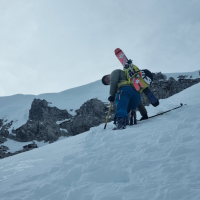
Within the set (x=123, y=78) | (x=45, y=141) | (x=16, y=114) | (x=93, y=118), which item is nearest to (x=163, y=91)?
(x=93, y=118)

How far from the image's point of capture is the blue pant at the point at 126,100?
4359 mm

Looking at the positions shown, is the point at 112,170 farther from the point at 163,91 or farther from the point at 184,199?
the point at 163,91

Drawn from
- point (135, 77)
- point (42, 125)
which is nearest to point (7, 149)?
point (42, 125)

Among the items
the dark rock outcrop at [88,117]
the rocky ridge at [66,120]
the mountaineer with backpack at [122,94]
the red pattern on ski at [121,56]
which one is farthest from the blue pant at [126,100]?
the rocky ridge at [66,120]

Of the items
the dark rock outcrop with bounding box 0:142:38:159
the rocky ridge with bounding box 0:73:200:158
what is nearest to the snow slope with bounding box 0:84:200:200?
the rocky ridge with bounding box 0:73:200:158

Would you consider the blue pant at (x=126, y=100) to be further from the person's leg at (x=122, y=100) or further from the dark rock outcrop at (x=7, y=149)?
the dark rock outcrop at (x=7, y=149)

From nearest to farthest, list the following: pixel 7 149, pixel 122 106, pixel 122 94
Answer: pixel 122 106
pixel 122 94
pixel 7 149

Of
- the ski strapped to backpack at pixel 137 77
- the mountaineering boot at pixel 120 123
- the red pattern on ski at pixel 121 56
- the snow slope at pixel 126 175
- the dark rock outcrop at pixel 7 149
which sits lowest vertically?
the dark rock outcrop at pixel 7 149

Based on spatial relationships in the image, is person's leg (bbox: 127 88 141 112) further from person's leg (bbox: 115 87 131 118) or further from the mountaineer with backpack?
person's leg (bbox: 115 87 131 118)

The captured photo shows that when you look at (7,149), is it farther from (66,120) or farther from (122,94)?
(122,94)

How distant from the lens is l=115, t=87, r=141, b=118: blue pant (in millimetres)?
4359

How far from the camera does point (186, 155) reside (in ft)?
6.59

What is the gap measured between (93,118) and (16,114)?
16717 mm

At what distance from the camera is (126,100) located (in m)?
4.56
